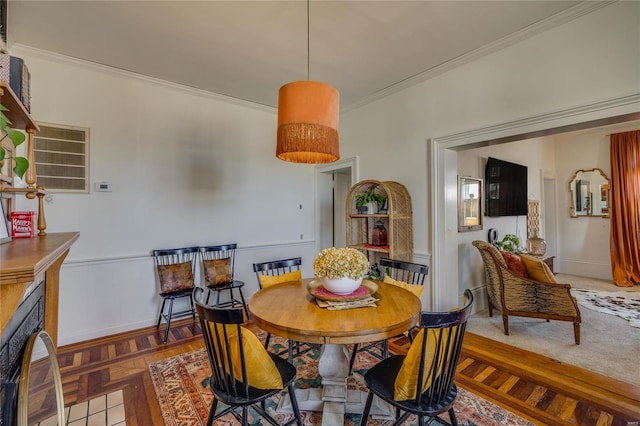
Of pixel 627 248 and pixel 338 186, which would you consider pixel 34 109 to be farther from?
pixel 627 248

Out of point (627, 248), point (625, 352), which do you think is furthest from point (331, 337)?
point (627, 248)

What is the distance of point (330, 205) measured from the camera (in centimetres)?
508

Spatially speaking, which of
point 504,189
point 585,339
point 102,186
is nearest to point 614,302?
point 585,339

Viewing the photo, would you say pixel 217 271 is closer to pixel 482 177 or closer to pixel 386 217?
pixel 386 217

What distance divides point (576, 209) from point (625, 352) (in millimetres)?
4114

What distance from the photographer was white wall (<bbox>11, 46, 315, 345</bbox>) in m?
2.87

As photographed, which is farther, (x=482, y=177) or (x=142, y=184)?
(x=482, y=177)

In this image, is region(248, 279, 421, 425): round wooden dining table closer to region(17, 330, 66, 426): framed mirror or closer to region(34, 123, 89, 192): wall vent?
region(17, 330, 66, 426): framed mirror

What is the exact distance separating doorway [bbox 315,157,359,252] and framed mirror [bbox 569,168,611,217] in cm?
469

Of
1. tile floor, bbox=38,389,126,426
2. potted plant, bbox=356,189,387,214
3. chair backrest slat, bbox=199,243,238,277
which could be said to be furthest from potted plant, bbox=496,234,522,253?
tile floor, bbox=38,389,126,426

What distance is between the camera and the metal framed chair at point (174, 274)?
10.3ft

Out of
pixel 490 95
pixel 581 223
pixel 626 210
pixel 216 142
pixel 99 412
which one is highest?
pixel 490 95

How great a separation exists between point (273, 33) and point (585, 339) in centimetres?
434

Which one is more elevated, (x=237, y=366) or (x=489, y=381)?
(x=237, y=366)
